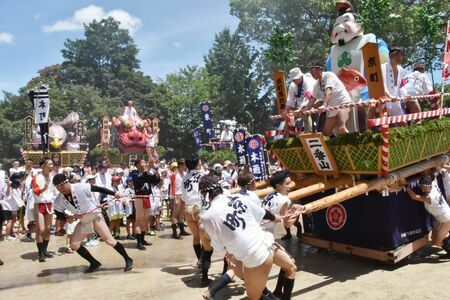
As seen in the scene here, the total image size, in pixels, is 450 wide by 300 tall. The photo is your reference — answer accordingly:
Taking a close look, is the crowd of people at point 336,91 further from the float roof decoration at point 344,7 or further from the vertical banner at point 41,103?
the vertical banner at point 41,103

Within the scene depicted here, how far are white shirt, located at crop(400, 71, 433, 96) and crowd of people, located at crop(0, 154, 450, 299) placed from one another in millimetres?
1798

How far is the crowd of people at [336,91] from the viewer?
6.54m

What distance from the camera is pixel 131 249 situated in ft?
28.1

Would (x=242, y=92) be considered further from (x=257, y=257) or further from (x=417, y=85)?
(x=257, y=257)

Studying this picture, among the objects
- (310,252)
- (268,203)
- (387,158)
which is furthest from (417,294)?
(310,252)

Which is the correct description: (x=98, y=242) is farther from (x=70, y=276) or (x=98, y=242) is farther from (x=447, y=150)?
(x=447, y=150)

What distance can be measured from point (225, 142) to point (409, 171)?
26667 millimetres

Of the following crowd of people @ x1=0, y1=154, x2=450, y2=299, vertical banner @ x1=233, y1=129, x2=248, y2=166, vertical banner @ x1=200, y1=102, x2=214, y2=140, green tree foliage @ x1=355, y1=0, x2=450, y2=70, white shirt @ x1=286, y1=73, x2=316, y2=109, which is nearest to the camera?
crowd of people @ x1=0, y1=154, x2=450, y2=299

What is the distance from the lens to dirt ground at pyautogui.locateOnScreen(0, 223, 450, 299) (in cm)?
511

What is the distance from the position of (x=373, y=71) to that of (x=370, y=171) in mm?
1477

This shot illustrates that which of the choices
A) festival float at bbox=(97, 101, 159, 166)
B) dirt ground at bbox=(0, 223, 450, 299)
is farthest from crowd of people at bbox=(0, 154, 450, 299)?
festival float at bbox=(97, 101, 159, 166)

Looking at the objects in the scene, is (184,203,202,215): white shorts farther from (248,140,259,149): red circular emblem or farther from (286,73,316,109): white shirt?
(248,140,259,149): red circular emblem

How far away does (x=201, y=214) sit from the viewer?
17.5 feet

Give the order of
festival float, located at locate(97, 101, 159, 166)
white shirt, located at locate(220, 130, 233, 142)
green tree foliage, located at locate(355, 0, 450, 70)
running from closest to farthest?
green tree foliage, located at locate(355, 0, 450, 70) → festival float, located at locate(97, 101, 159, 166) → white shirt, located at locate(220, 130, 233, 142)
